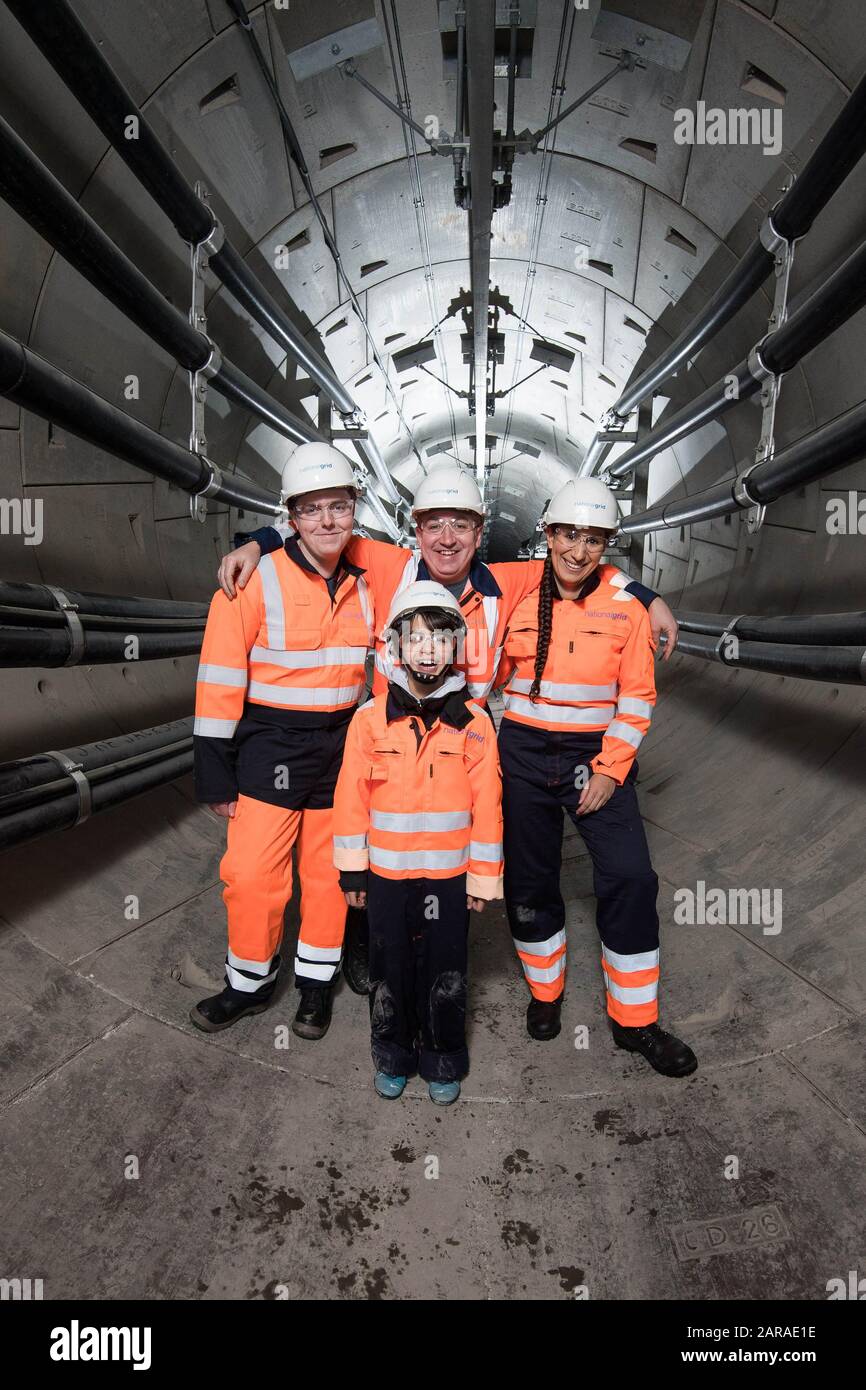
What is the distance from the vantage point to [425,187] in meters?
5.68

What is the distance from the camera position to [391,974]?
7.82 feet

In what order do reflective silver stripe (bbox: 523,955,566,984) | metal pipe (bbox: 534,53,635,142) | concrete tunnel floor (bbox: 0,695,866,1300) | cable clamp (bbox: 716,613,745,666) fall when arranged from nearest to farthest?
concrete tunnel floor (bbox: 0,695,866,1300) → reflective silver stripe (bbox: 523,955,566,984) → metal pipe (bbox: 534,53,635,142) → cable clamp (bbox: 716,613,745,666)

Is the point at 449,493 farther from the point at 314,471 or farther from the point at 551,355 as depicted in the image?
the point at 551,355

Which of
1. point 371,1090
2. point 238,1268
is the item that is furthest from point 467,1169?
point 238,1268

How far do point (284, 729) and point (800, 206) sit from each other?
10.8 feet

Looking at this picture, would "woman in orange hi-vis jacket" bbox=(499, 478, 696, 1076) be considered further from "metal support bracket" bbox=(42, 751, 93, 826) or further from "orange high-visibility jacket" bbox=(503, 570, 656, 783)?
"metal support bracket" bbox=(42, 751, 93, 826)

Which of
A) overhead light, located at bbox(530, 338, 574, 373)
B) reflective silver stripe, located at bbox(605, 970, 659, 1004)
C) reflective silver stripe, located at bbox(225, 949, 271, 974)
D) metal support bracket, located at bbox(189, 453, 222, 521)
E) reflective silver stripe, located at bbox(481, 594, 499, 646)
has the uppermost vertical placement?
overhead light, located at bbox(530, 338, 574, 373)

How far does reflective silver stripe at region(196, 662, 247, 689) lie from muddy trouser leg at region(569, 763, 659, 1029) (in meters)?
1.31

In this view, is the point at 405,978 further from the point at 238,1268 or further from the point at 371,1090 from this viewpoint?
the point at 238,1268

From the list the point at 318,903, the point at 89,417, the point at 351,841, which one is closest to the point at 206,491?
the point at 89,417

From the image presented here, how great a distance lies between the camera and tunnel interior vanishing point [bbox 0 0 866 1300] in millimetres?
2000

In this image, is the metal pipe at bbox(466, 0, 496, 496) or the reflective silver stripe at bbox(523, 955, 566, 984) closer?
the reflective silver stripe at bbox(523, 955, 566, 984)

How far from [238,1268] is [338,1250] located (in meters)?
0.24

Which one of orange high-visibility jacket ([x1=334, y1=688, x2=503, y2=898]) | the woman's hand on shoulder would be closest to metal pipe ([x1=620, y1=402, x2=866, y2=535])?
the woman's hand on shoulder
